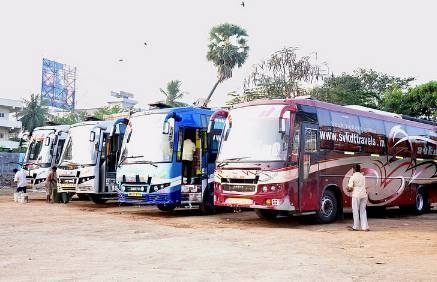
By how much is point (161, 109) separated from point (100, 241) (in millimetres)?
6149

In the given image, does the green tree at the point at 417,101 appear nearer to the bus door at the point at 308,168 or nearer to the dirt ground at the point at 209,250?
the dirt ground at the point at 209,250

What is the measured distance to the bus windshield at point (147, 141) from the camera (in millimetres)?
13844

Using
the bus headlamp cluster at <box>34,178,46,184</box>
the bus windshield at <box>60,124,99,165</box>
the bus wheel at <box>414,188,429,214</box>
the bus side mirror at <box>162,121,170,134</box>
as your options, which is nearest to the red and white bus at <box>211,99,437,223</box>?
the bus side mirror at <box>162,121,170,134</box>

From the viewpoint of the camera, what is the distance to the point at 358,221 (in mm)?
11570

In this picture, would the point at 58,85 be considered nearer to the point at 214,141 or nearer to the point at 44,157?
the point at 44,157

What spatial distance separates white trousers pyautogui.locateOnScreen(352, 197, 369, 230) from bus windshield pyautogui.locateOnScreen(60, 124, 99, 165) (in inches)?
374

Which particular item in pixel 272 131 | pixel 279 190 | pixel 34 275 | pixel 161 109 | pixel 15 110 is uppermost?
pixel 15 110

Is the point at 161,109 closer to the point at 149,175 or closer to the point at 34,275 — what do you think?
the point at 149,175

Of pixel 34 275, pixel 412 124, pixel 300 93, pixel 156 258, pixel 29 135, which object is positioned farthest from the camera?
pixel 300 93

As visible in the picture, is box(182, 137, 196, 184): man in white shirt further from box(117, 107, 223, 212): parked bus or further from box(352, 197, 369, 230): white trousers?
box(352, 197, 369, 230): white trousers

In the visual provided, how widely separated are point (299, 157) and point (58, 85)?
5779 centimetres

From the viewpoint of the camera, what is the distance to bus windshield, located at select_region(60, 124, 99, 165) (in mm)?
17547

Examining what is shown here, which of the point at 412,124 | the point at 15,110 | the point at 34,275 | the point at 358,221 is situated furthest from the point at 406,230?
the point at 15,110

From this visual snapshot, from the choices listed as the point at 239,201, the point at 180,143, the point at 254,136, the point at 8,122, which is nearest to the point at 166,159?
the point at 180,143
